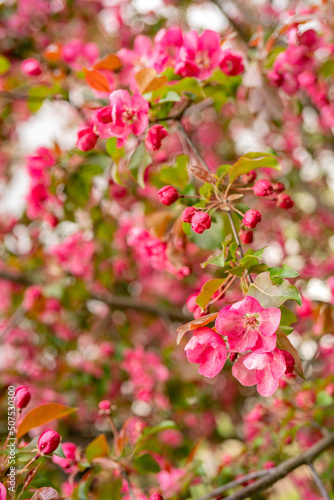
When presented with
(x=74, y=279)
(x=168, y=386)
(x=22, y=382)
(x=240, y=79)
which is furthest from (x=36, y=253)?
(x=240, y=79)

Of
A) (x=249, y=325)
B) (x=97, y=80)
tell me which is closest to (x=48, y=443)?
(x=249, y=325)

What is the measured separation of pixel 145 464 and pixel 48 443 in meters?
0.51

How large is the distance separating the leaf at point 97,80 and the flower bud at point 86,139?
0.58 feet

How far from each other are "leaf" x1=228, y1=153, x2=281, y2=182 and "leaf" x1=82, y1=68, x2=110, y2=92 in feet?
1.78

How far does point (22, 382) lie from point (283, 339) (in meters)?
2.40

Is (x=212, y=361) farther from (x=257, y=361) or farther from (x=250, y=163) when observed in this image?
(x=250, y=163)

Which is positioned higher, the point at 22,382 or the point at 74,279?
the point at 74,279

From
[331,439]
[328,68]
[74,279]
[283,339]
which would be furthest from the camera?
[74,279]

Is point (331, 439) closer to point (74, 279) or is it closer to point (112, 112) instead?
point (112, 112)

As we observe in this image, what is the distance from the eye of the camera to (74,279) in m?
2.64

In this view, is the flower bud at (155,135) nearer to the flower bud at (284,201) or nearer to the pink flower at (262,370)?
the flower bud at (284,201)

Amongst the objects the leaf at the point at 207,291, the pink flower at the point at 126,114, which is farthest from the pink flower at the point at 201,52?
the leaf at the point at 207,291

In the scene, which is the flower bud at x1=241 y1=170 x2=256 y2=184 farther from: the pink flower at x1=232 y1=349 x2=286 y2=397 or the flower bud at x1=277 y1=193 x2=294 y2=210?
the pink flower at x1=232 y1=349 x2=286 y2=397

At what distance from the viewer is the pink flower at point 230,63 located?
1332 mm
